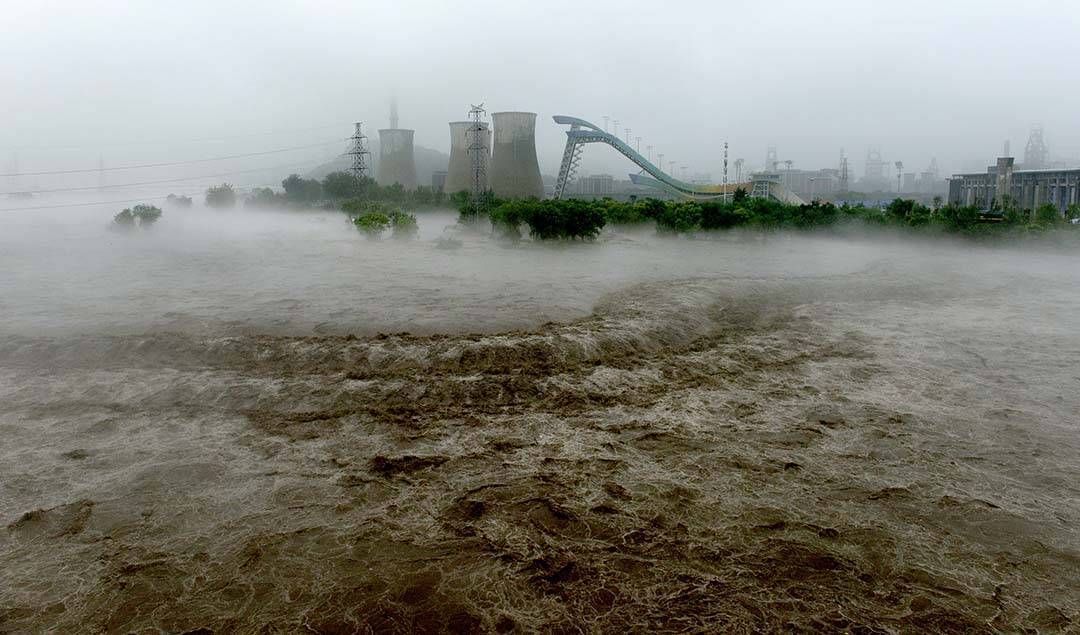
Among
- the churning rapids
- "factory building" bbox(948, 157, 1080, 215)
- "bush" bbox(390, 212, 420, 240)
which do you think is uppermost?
"factory building" bbox(948, 157, 1080, 215)

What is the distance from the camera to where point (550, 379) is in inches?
249

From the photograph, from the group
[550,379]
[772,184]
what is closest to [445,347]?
[550,379]

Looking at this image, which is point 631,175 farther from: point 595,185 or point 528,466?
point 528,466

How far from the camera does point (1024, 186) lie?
3080cm

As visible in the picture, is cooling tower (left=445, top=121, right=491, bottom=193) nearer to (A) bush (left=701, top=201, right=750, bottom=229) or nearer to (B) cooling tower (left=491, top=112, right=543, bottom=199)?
(B) cooling tower (left=491, top=112, right=543, bottom=199)

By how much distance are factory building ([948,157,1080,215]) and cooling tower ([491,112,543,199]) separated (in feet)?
57.9

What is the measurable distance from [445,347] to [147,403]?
2.61 meters

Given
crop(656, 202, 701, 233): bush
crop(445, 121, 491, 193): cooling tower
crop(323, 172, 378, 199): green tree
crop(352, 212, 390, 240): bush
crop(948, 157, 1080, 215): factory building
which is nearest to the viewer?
crop(352, 212, 390, 240): bush

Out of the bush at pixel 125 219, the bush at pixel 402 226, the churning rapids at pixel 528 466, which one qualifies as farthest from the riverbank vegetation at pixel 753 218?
the bush at pixel 125 219

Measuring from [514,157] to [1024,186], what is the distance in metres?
22.2

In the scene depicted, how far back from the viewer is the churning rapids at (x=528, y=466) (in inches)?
128

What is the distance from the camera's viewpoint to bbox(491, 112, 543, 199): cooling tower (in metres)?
29.6

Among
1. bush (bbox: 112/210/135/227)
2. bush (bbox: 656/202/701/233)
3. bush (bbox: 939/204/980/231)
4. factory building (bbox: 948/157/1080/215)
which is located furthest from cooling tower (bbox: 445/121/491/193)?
factory building (bbox: 948/157/1080/215)

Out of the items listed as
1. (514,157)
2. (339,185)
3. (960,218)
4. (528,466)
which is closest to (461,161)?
(514,157)
